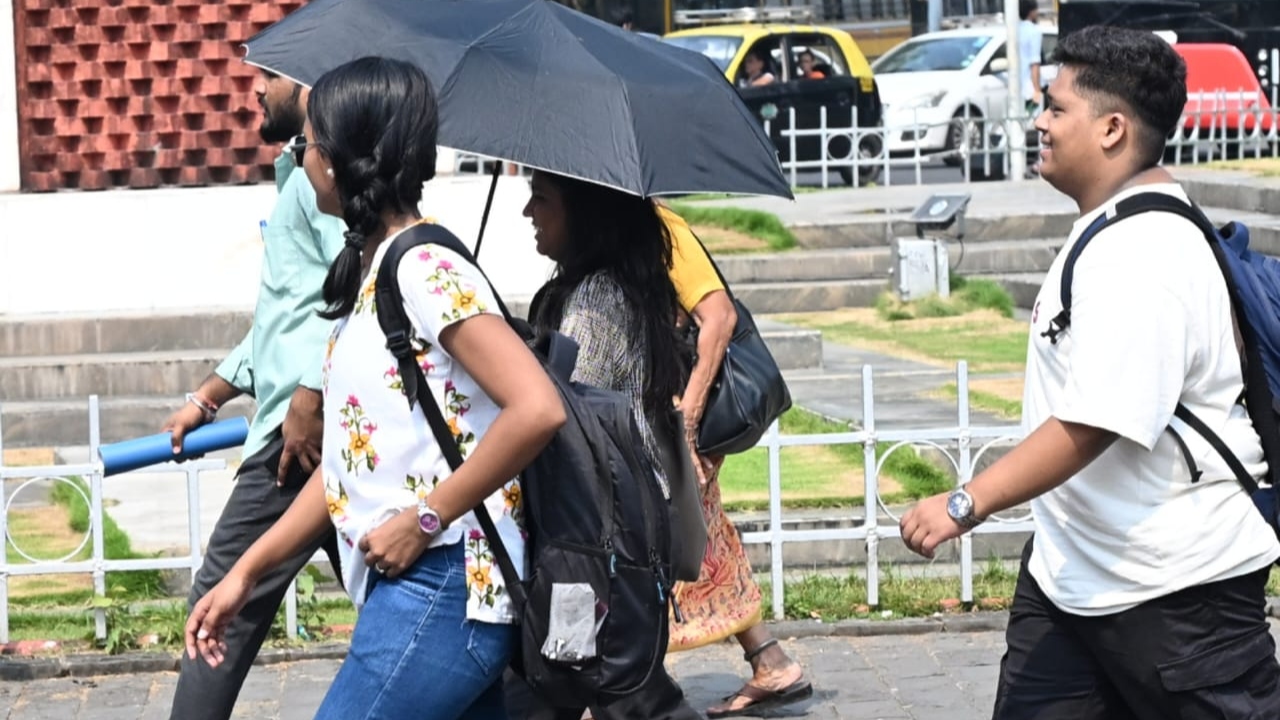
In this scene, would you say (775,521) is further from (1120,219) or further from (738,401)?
(1120,219)

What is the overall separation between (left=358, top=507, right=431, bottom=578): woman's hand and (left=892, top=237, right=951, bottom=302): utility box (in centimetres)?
945

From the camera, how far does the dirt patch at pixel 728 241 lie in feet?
43.5

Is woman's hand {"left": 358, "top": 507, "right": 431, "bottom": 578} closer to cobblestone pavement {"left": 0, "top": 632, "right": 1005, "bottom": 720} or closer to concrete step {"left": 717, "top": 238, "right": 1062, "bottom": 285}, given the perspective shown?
cobblestone pavement {"left": 0, "top": 632, "right": 1005, "bottom": 720}

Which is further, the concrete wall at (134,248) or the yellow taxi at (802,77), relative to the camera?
the yellow taxi at (802,77)

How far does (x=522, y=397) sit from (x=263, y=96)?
5.99 feet

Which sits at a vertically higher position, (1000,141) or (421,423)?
(421,423)

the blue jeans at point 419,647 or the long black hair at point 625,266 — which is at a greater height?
the long black hair at point 625,266

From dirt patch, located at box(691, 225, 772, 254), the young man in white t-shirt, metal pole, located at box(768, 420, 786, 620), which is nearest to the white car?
dirt patch, located at box(691, 225, 772, 254)

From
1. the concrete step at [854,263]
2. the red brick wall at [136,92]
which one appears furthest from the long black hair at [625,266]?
the concrete step at [854,263]

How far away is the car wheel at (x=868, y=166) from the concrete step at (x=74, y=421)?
10.5m

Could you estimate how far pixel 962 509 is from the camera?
10.4 feet

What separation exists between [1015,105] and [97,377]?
12.0m

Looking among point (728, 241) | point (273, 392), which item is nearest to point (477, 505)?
point (273, 392)

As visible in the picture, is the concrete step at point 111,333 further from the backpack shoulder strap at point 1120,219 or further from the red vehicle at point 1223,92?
the red vehicle at point 1223,92
